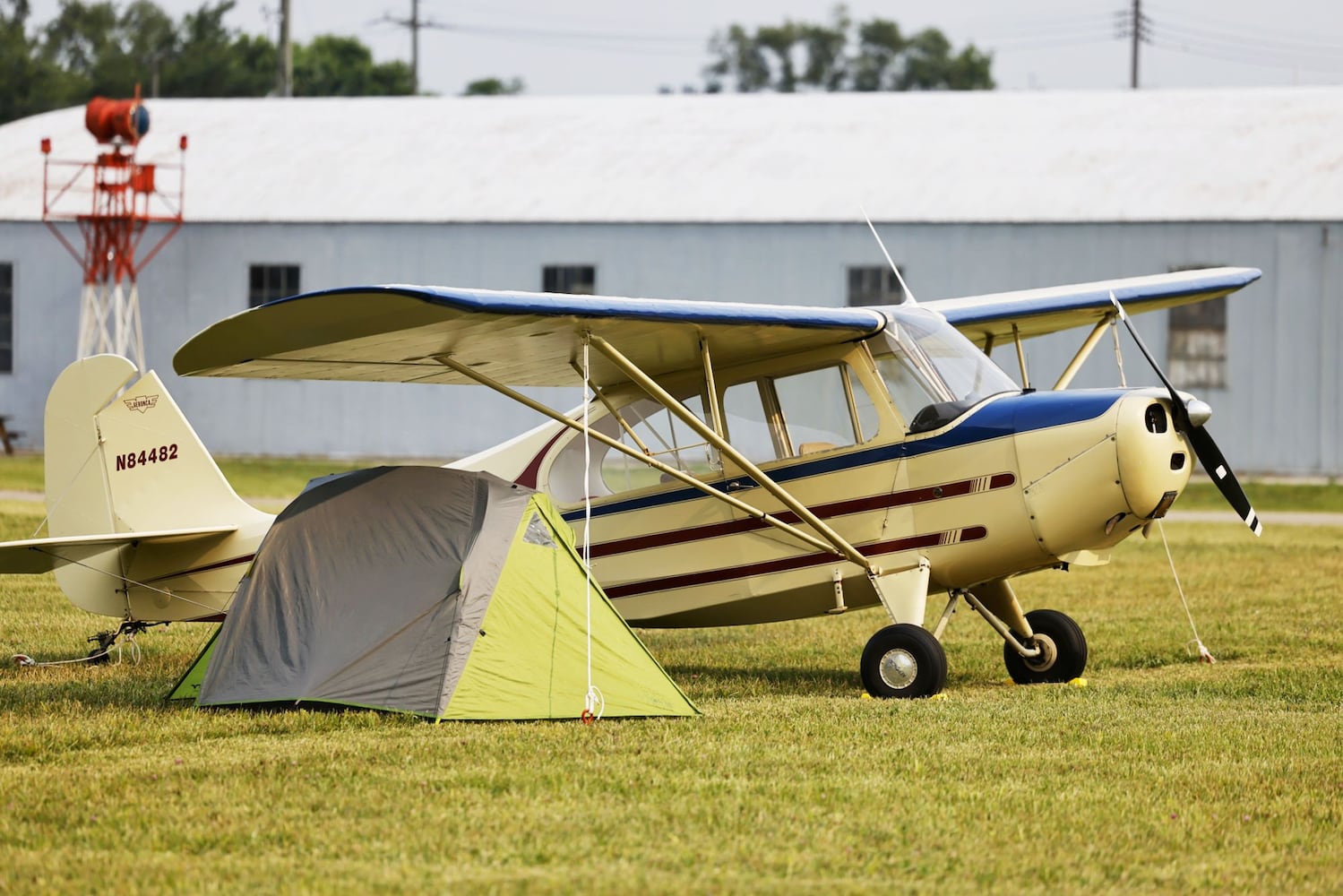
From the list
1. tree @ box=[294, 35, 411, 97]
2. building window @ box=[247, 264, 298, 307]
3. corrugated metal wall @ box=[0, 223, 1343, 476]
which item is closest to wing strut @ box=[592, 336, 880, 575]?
corrugated metal wall @ box=[0, 223, 1343, 476]

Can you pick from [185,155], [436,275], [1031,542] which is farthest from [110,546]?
[185,155]

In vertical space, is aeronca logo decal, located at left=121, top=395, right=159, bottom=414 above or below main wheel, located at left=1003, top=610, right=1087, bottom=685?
above

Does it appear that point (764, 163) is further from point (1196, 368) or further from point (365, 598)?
point (365, 598)

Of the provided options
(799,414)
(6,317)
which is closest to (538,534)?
→ (799,414)

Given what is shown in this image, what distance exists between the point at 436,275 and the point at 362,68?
154 ft

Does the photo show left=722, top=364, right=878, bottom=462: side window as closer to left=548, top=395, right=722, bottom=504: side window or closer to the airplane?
the airplane

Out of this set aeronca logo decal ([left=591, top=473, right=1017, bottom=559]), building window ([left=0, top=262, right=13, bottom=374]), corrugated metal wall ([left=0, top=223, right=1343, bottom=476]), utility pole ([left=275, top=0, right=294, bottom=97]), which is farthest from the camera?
utility pole ([left=275, top=0, right=294, bottom=97])

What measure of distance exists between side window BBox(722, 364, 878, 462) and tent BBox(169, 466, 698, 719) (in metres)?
1.73

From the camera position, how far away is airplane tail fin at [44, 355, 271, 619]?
10781 millimetres

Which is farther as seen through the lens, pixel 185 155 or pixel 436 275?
pixel 185 155

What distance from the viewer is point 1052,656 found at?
10.8 m

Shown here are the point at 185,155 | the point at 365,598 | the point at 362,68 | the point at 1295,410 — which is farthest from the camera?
the point at 362,68

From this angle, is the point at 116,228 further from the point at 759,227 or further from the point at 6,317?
the point at 759,227

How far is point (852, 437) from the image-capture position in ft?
33.6
